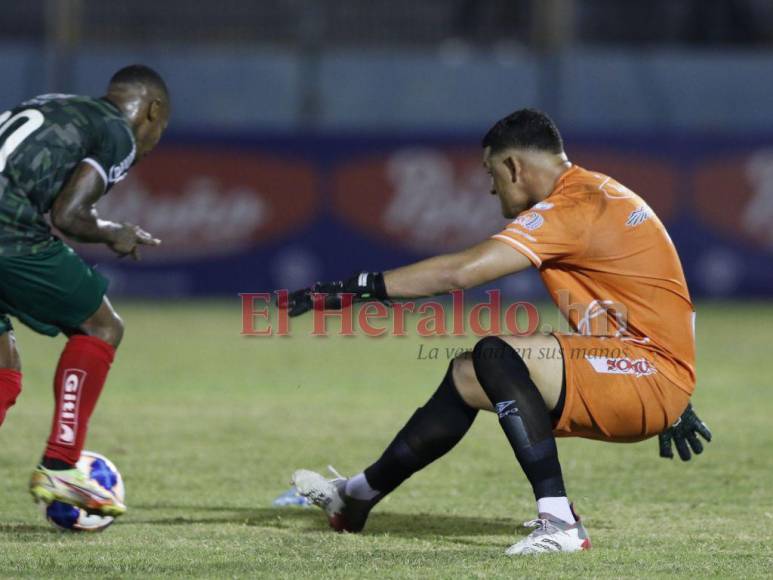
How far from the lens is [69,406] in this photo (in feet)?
18.4

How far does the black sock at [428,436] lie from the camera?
545cm

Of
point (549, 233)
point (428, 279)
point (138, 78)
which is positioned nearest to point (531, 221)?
point (549, 233)

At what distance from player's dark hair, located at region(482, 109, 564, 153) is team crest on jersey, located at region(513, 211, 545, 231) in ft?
1.15

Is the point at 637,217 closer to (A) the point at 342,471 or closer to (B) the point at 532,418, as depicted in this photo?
(B) the point at 532,418

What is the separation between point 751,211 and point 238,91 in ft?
25.9

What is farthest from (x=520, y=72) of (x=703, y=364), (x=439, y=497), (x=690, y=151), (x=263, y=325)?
(x=439, y=497)

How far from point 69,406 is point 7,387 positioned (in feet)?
1.06

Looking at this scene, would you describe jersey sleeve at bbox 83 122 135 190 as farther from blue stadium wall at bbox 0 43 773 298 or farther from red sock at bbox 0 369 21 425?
blue stadium wall at bbox 0 43 773 298

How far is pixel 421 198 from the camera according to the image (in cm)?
1819

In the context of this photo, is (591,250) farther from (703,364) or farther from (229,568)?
(703,364)

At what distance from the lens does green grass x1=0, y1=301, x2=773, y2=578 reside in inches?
193

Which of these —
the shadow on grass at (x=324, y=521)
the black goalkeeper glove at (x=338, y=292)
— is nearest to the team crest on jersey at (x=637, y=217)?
the black goalkeeper glove at (x=338, y=292)

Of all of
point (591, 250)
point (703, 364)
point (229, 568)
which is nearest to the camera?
point (229, 568)

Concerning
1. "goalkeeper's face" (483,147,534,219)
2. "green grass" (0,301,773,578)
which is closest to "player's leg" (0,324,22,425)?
"green grass" (0,301,773,578)
